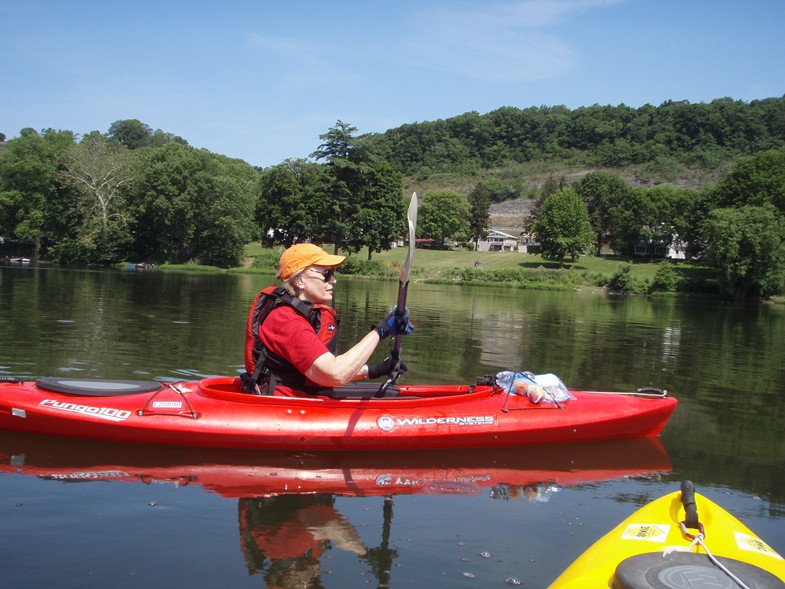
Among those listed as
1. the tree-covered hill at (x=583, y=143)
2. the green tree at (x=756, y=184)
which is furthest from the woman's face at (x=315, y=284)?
the tree-covered hill at (x=583, y=143)

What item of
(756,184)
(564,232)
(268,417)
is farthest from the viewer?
(564,232)

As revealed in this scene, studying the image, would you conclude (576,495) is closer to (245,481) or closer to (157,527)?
(245,481)

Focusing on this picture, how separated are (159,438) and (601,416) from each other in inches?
179

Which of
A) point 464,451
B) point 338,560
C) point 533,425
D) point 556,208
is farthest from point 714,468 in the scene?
point 556,208

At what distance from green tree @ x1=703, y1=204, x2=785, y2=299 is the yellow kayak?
1792 inches

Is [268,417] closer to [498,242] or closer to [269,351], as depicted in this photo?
[269,351]

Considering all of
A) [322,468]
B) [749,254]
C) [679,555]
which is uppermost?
[749,254]

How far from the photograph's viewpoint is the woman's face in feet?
19.7

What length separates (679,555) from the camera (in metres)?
3.32

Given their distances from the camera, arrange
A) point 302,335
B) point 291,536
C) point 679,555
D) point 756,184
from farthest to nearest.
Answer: point 756,184 → point 302,335 → point 291,536 → point 679,555

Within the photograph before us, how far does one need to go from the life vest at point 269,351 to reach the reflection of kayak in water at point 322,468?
2.18ft

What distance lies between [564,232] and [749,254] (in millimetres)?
22073

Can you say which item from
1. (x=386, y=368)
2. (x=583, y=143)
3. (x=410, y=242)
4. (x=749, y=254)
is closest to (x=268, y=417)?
(x=386, y=368)

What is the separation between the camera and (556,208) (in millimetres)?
67312
